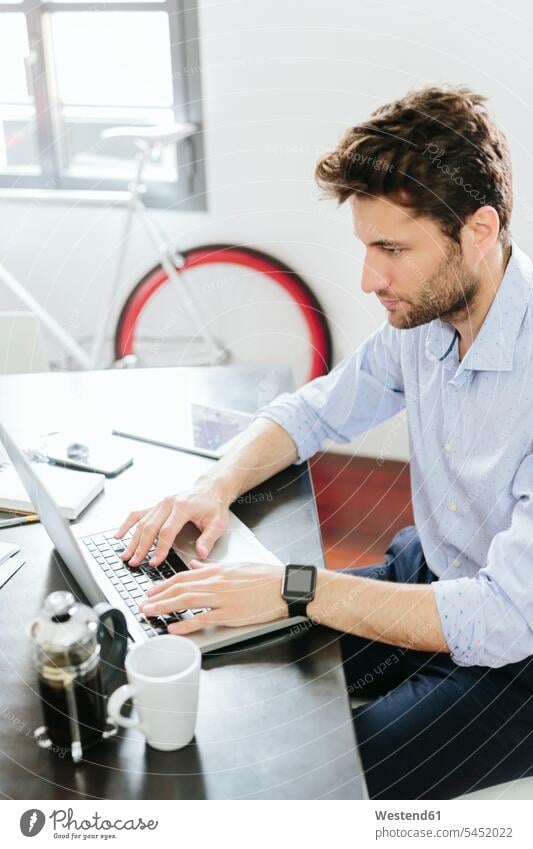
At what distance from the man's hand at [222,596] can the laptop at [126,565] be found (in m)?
0.01

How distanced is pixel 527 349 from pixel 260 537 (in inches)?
16.2

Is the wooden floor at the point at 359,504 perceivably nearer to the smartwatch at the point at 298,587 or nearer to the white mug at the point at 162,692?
the smartwatch at the point at 298,587

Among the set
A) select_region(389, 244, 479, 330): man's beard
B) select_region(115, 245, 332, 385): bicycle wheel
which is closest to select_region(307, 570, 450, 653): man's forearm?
select_region(389, 244, 479, 330): man's beard

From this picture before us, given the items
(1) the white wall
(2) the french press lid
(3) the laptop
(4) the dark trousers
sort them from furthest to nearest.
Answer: (1) the white wall → (4) the dark trousers → (3) the laptop → (2) the french press lid

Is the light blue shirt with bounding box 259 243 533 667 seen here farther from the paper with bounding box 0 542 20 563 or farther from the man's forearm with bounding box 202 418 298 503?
the paper with bounding box 0 542 20 563

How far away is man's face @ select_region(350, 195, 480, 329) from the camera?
42.5 inches

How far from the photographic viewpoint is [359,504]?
2354mm

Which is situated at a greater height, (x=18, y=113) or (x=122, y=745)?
(x=18, y=113)

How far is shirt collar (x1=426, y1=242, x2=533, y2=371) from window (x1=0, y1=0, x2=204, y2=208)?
1.18m

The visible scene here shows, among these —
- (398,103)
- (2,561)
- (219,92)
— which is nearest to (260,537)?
(2,561)

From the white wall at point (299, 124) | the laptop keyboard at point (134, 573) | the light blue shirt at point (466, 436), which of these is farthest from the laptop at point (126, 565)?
the white wall at point (299, 124)

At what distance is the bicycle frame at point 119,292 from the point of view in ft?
7.75
